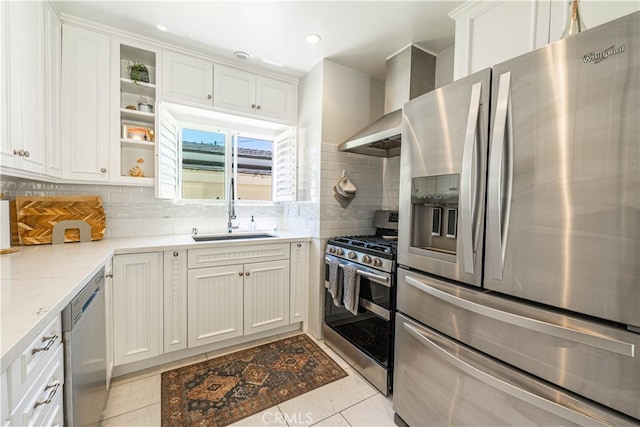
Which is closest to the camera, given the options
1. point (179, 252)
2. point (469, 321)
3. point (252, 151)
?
point (469, 321)

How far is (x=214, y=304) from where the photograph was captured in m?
2.18

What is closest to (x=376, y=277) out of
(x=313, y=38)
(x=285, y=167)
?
(x=285, y=167)

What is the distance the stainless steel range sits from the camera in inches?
68.9

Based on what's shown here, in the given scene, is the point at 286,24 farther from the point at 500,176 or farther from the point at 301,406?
the point at 301,406

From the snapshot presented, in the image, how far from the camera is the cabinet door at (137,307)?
1822 millimetres

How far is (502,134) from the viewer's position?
1.07 metres

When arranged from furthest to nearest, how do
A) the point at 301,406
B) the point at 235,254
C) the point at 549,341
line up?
the point at 235,254 < the point at 301,406 < the point at 549,341

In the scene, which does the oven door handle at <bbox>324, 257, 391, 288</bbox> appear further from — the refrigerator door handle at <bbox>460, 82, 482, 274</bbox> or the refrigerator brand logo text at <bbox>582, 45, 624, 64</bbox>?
the refrigerator brand logo text at <bbox>582, 45, 624, 64</bbox>

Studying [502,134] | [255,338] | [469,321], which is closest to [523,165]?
[502,134]

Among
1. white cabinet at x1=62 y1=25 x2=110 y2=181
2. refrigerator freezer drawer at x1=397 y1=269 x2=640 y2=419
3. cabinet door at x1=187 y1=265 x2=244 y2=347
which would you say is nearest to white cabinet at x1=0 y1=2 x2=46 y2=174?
white cabinet at x1=62 y1=25 x2=110 y2=181

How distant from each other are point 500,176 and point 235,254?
75.9 inches

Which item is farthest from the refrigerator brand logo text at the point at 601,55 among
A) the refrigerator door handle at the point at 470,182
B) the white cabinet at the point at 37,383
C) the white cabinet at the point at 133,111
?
the white cabinet at the point at 133,111

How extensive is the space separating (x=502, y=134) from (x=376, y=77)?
2.01 meters

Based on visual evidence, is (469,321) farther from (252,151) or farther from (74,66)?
(74,66)
